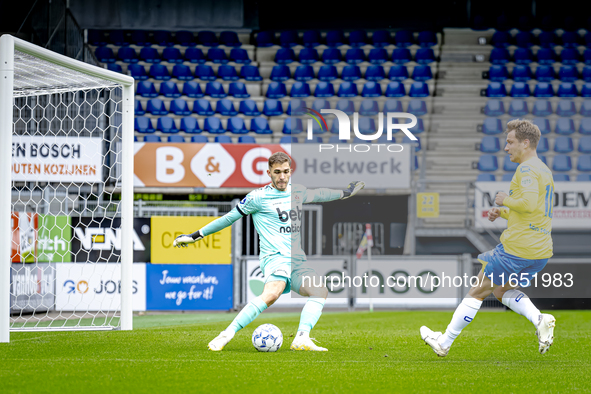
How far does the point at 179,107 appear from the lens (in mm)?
16031

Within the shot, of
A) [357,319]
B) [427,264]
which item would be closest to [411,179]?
[427,264]

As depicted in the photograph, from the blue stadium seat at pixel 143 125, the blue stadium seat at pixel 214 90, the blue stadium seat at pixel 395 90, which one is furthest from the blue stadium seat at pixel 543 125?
the blue stadium seat at pixel 143 125

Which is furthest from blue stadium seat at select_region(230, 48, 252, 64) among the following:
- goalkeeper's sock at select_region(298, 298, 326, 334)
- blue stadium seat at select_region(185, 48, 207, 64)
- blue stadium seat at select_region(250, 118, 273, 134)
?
goalkeeper's sock at select_region(298, 298, 326, 334)

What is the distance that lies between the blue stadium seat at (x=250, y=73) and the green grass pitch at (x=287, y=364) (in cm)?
1048

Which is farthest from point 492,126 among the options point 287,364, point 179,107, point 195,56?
point 287,364

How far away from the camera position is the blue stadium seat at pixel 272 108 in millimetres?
16188

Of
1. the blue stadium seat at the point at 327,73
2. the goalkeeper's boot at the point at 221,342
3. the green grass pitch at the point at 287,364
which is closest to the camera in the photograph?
the green grass pitch at the point at 287,364

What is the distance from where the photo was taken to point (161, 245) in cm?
1145

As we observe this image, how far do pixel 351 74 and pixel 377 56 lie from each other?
0.99m

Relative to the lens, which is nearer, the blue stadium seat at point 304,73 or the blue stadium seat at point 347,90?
the blue stadium seat at point 347,90

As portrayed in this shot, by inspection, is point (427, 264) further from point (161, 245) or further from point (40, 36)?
point (40, 36)

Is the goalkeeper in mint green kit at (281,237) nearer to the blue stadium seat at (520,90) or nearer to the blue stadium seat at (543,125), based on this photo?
the blue stadium seat at (543,125)

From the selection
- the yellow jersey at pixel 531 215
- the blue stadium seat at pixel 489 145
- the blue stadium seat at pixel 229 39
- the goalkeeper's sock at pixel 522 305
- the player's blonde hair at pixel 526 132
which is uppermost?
the blue stadium seat at pixel 229 39

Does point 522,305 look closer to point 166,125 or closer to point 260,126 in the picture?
point 260,126
